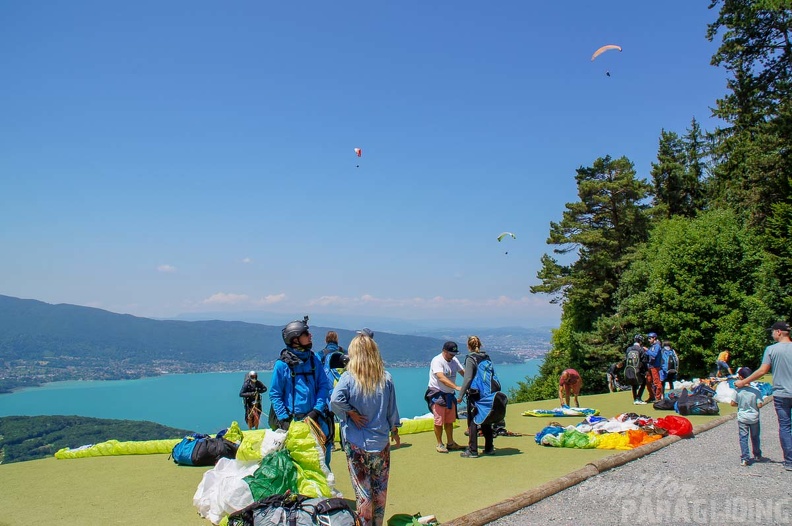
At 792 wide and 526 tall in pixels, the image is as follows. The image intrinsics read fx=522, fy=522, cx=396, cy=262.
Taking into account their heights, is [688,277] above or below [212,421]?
above

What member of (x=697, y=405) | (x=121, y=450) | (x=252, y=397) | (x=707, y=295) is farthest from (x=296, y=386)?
(x=707, y=295)

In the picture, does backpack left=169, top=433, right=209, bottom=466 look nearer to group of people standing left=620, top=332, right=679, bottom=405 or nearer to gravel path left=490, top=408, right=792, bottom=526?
gravel path left=490, top=408, right=792, bottom=526

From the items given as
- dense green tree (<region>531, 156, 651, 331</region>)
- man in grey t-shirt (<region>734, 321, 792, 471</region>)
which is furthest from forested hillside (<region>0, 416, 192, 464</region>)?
man in grey t-shirt (<region>734, 321, 792, 471</region>)

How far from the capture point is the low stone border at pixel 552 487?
15.5 ft

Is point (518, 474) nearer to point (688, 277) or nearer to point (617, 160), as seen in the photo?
point (688, 277)

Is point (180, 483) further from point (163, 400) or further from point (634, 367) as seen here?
→ point (163, 400)

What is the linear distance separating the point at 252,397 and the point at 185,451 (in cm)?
215

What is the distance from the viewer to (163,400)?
9894 centimetres

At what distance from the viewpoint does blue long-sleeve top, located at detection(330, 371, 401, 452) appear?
13.3 feet

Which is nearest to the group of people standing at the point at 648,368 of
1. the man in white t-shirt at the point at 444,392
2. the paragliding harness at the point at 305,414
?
the man in white t-shirt at the point at 444,392

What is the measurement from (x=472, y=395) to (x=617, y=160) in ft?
89.7

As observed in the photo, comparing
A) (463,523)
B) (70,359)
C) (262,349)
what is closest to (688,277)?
(463,523)

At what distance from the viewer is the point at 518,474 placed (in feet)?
21.7

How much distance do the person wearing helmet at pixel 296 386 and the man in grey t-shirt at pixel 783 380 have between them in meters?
5.20
